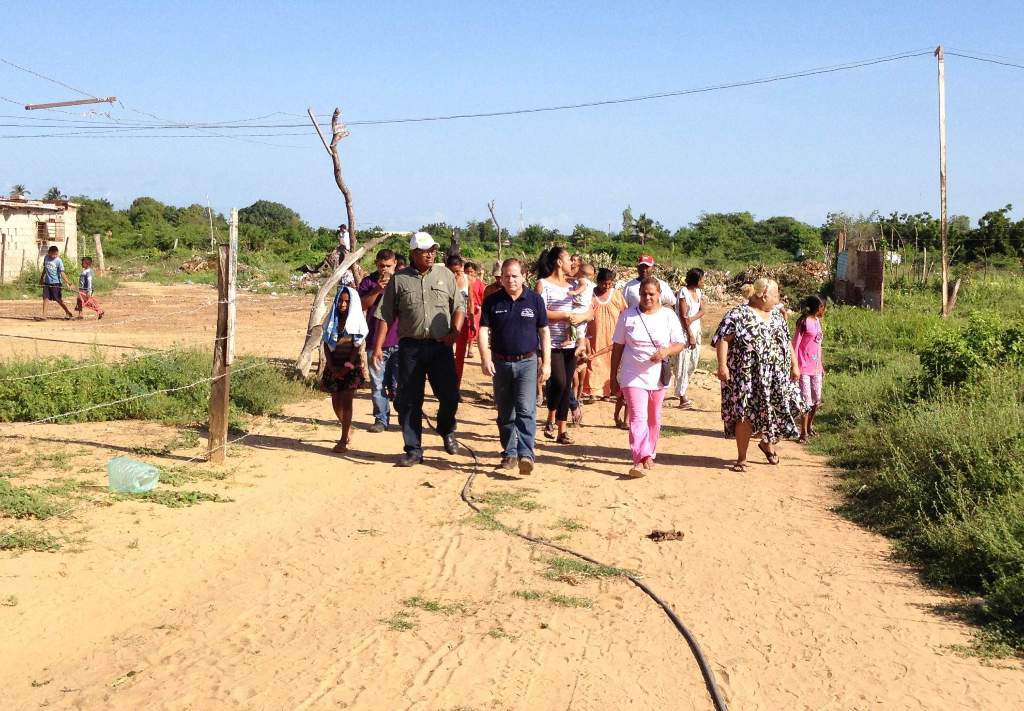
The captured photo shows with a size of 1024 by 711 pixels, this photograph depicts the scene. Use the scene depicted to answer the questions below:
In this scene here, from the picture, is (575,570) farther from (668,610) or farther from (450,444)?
(450,444)

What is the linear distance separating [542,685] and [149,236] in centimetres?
4697

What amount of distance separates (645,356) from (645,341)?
13 centimetres

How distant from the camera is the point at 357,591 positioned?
5805mm

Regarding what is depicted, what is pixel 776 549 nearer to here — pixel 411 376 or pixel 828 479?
pixel 828 479

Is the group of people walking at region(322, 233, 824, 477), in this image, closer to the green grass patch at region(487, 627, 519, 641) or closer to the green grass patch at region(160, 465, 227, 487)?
the green grass patch at region(160, 465, 227, 487)

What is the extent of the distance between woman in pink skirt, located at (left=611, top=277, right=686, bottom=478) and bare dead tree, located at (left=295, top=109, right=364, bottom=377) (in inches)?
166

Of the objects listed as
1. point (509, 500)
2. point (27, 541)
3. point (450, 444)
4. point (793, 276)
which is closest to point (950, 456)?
point (509, 500)

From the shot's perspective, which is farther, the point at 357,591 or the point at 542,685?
the point at 357,591

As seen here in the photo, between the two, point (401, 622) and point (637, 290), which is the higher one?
point (637, 290)

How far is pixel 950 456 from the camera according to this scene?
7.80m

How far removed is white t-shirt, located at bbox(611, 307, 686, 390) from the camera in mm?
8695

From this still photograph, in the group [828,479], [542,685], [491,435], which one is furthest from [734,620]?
[491,435]

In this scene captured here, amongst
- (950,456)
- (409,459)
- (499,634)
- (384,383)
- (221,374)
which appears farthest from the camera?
(384,383)

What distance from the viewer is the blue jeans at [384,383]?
34.2 ft
